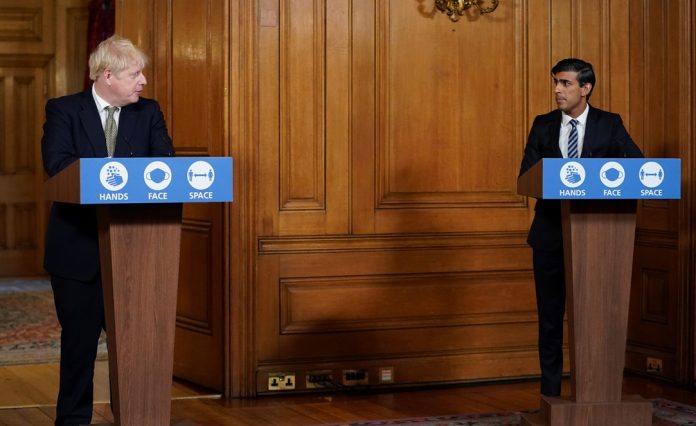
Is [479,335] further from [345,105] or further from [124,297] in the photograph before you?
[124,297]

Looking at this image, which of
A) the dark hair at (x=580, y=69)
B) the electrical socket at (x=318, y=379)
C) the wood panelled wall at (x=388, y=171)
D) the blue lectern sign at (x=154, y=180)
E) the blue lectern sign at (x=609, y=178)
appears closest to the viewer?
the blue lectern sign at (x=154, y=180)

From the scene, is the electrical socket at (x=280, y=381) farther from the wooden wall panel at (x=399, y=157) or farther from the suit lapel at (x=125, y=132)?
the suit lapel at (x=125, y=132)

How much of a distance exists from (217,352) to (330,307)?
64 cm

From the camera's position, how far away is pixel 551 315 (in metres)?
4.81

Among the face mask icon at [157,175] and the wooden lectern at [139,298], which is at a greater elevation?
the face mask icon at [157,175]

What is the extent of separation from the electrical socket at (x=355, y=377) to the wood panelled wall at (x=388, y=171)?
5 centimetres

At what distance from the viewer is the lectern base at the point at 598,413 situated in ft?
14.6

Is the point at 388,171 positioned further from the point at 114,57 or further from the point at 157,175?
the point at 157,175

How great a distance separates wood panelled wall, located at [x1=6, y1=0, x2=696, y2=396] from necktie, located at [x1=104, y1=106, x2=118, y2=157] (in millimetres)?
1646

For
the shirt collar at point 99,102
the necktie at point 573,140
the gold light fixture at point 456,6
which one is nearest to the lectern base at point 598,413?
the necktie at point 573,140

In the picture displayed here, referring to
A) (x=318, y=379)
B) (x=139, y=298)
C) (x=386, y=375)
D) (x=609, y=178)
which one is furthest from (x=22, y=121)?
(x=609, y=178)

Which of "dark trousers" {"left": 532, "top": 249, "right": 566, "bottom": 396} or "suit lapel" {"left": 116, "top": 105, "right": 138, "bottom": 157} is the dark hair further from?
"suit lapel" {"left": 116, "top": 105, "right": 138, "bottom": 157}

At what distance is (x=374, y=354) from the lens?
590 cm

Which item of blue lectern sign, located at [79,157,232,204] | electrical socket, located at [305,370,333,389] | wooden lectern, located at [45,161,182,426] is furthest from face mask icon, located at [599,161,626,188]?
electrical socket, located at [305,370,333,389]
